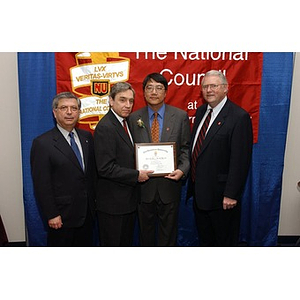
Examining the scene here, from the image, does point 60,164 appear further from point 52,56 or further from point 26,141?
point 52,56

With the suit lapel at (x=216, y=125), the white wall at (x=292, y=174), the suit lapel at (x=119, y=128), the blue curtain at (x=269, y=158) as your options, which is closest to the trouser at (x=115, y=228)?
the suit lapel at (x=119, y=128)

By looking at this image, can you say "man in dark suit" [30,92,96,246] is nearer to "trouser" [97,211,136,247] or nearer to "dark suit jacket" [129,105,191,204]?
"trouser" [97,211,136,247]

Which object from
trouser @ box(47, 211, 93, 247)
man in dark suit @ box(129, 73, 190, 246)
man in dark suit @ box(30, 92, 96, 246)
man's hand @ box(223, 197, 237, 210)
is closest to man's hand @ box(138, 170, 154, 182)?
man in dark suit @ box(129, 73, 190, 246)

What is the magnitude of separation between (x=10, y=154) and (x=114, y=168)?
1.35 metres

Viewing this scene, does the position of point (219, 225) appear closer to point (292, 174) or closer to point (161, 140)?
point (161, 140)

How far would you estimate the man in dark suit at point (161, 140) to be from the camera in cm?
265

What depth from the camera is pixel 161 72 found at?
10.2ft

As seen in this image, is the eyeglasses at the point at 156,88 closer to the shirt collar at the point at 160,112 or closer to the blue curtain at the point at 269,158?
the shirt collar at the point at 160,112

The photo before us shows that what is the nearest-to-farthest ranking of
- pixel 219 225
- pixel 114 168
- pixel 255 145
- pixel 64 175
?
pixel 64 175 < pixel 114 168 < pixel 219 225 < pixel 255 145

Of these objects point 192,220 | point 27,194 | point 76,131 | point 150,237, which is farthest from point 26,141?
point 192,220

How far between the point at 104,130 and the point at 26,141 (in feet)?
3.18

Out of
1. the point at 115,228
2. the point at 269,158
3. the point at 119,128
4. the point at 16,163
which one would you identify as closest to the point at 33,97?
the point at 16,163

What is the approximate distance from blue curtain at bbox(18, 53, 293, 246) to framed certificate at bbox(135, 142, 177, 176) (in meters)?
0.71
